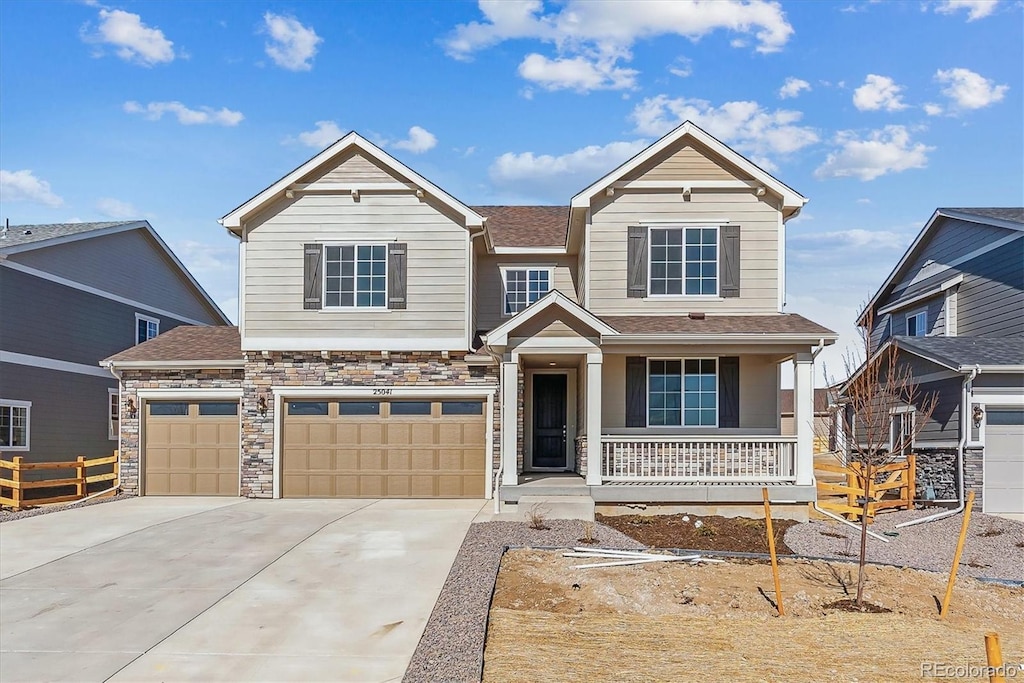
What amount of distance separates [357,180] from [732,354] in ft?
27.2

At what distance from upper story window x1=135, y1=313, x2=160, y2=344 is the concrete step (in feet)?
50.3

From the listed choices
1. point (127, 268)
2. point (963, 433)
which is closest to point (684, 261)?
point (963, 433)

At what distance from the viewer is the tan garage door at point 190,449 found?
1708 centimetres

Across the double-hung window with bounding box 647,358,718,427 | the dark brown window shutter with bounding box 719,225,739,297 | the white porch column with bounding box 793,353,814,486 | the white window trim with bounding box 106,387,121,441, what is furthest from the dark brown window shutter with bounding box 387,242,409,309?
the white window trim with bounding box 106,387,121,441

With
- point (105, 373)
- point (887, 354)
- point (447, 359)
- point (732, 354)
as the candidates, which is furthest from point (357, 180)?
point (887, 354)

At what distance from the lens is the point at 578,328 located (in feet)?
46.2

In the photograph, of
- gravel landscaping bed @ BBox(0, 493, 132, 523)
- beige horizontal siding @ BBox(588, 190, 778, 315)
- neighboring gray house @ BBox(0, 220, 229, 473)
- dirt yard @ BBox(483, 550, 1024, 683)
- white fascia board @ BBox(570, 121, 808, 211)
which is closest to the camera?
dirt yard @ BBox(483, 550, 1024, 683)

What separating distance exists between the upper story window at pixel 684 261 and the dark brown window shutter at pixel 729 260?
0.15 meters

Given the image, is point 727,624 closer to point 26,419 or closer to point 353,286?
point 353,286

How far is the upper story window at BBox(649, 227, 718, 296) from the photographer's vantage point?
1600 centimetres

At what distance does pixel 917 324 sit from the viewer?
22641mm

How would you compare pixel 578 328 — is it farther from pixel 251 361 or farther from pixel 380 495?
pixel 251 361

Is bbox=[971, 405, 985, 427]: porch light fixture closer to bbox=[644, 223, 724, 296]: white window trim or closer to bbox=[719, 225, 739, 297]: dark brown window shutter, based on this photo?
bbox=[719, 225, 739, 297]: dark brown window shutter

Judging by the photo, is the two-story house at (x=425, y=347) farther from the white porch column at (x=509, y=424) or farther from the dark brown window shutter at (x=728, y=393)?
the white porch column at (x=509, y=424)
